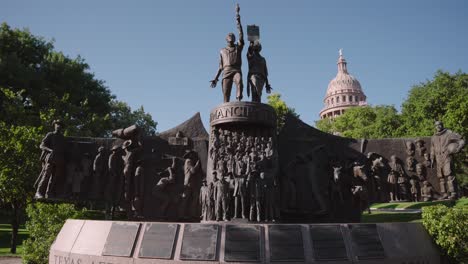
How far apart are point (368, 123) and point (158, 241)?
4838cm

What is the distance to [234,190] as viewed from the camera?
34.8ft

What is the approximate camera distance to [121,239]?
7.46 m

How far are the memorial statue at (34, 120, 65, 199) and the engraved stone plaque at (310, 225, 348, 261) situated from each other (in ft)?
29.9

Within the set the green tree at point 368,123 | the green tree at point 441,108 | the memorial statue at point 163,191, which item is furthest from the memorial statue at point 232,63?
the green tree at point 368,123

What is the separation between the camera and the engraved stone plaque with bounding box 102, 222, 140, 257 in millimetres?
7284

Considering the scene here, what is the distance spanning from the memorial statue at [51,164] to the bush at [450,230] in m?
11.7

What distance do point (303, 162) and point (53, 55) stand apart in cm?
2401

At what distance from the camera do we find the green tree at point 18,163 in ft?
53.7

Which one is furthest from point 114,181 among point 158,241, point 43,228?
point 158,241

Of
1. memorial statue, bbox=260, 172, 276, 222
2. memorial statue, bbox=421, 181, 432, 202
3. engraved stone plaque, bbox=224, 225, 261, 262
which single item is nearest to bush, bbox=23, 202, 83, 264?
memorial statue, bbox=260, 172, 276, 222

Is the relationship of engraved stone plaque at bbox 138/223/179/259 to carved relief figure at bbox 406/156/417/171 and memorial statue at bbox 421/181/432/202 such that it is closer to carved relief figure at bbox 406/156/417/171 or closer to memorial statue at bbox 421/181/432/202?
carved relief figure at bbox 406/156/417/171

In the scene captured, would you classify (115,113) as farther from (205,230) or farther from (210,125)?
(205,230)

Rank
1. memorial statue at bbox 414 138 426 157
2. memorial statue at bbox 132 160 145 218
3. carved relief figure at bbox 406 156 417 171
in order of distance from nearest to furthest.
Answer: memorial statue at bbox 132 160 145 218 → carved relief figure at bbox 406 156 417 171 → memorial statue at bbox 414 138 426 157

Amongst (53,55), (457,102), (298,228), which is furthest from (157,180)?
(457,102)
